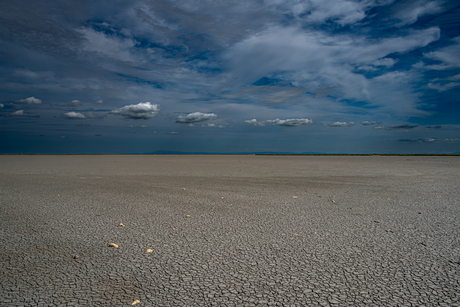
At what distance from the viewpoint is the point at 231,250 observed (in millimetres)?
3502

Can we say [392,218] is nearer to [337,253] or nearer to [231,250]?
[337,253]

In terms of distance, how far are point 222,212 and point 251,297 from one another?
3129 mm

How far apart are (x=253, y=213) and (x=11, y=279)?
3874 mm

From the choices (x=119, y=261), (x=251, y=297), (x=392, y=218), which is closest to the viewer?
(x=251, y=297)

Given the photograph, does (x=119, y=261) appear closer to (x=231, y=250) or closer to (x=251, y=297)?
(x=231, y=250)

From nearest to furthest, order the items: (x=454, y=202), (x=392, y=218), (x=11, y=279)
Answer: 1. (x=11, y=279)
2. (x=392, y=218)
3. (x=454, y=202)

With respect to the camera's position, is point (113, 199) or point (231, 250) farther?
point (113, 199)

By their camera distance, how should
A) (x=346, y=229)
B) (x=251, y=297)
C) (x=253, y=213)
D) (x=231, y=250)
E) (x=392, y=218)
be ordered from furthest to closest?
(x=253, y=213) < (x=392, y=218) < (x=346, y=229) < (x=231, y=250) < (x=251, y=297)

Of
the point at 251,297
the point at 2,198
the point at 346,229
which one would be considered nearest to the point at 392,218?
the point at 346,229

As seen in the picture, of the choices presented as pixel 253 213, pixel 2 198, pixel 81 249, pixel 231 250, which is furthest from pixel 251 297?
pixel 2 198

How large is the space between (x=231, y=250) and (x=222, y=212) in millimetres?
2038

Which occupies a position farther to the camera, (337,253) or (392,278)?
(337,253)

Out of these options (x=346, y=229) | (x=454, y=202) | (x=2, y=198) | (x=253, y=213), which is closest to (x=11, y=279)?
(x=253, y=213)

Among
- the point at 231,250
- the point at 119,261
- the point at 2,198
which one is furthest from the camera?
the point at 2,198
